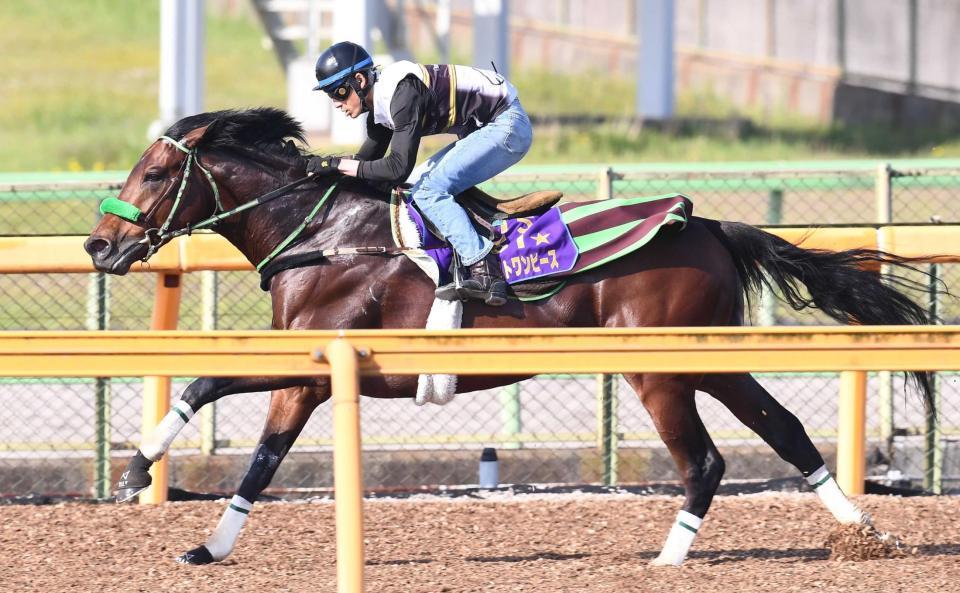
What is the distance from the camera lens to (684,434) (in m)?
5.78

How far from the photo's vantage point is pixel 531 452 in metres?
7.79

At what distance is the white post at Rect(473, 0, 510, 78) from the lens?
54.5 feet

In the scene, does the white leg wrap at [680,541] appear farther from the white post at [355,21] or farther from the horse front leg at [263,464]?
the white post at [355,21]

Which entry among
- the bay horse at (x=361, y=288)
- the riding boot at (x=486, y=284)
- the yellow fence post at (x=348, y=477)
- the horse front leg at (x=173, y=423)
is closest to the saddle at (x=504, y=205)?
the riding boot at (x=486, y=284)

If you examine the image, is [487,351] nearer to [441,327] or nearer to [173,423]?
[441,327]

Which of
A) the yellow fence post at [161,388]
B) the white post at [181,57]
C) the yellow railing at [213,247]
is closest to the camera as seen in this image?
the yellow railing at [213,247]

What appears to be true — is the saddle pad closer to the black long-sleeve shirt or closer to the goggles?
the black long-sleeve shirt

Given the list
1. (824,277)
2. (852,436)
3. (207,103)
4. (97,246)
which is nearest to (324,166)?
(97,246)

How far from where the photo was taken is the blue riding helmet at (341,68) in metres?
5.74

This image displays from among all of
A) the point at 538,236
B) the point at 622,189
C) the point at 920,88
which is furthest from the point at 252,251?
the point at 920,88

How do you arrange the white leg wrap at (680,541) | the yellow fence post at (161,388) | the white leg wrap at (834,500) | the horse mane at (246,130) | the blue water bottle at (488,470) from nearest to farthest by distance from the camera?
1. the white leg wrap at (680,541)
2. the white leg wrap at (834,500)
3. the horse mane at (246,130)
4. the yellow fence post at (161,388)
5. the blue water bottle at (488,470)

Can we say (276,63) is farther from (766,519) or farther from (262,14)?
(766,519)

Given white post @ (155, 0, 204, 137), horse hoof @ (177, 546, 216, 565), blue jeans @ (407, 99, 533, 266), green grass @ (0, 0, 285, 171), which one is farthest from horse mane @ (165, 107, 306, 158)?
green grass @ (0, 0, 285, 171)

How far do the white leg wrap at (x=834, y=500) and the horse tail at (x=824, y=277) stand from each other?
53 centimetres
